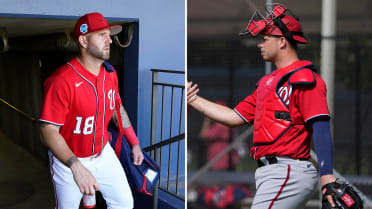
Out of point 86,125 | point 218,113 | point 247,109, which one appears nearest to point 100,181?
point 86,125

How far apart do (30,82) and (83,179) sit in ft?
9.30

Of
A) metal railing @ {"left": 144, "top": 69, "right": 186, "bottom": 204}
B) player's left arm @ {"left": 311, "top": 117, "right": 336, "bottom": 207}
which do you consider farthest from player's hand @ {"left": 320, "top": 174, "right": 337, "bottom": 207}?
metal railing @ {"left": 144, "top": 69, "right": 186, "bottom": 204}

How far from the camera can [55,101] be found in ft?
5.78

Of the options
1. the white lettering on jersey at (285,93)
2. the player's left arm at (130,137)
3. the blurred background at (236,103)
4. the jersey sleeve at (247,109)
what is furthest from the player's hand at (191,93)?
the blurred background at (236,103)

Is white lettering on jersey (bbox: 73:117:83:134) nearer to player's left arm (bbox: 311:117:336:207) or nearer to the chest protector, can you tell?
the chest protector

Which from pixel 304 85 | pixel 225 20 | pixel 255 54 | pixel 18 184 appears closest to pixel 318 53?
pixel 255 54

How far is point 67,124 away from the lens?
183 centimetres

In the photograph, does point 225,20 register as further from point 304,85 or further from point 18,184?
point 304,85

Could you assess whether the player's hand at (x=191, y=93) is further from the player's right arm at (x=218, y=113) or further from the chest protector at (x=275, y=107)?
the chest protector at (x=275, y=107)

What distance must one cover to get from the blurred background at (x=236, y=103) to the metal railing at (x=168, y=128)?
Result: 124 centimetres

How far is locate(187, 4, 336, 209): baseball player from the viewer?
162 centimetres

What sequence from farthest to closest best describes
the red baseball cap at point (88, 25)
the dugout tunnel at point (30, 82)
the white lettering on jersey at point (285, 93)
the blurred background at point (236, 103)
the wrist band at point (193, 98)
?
1. the blurred background at point (236, 103)
2. the dugout tunnel at point (30, 82)
3. the wrist band at point (193, 98)
4. the red baseball cap at point (88, 25)
5. the white lettering on jersey at point (285, 93)

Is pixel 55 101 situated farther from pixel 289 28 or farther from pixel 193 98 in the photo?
pixel 289 28

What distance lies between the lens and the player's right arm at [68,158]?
1729 mm
